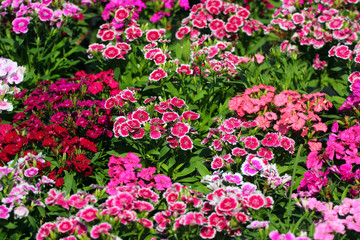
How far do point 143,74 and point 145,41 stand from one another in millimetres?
360

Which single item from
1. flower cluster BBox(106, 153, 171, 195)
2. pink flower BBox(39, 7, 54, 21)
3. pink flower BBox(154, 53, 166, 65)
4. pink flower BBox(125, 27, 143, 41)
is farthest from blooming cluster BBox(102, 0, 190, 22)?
flower cluster BBox(106, 153, 171, 195)

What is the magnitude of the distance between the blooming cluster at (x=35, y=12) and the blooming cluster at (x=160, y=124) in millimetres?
1644

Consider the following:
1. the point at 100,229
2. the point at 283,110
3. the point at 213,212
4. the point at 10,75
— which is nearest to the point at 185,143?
the point at 213,212

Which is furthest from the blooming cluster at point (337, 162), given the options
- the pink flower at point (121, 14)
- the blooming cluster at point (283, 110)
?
the pink flower at point (121, 14)

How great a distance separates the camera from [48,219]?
12.0 ft

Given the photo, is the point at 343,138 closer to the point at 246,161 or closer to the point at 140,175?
the point at 246,161

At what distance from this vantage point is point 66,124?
3979 mm

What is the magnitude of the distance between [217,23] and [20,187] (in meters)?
3.10

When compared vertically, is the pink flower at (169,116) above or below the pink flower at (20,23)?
below

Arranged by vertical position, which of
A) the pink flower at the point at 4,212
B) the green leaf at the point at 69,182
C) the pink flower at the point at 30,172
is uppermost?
the pink flower at the point at 30,172

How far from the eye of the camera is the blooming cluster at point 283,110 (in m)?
4.00

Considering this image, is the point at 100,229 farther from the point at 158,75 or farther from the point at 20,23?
the point at 20,23

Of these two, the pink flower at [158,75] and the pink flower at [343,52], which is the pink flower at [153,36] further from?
the pink flower at [343,52]

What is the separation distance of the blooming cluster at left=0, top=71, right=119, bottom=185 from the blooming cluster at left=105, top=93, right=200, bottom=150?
221 millimetres
